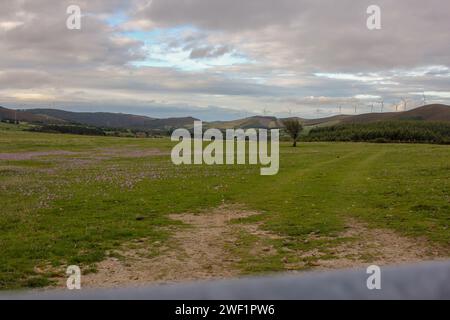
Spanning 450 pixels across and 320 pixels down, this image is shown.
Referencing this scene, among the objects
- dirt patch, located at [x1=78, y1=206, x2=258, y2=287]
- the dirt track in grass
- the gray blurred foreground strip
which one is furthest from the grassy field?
the gray blurred foreground strip

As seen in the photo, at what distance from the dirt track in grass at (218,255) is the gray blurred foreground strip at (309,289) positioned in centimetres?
873

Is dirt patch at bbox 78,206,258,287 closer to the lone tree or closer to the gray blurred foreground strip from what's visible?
the gray blurred foreground strip

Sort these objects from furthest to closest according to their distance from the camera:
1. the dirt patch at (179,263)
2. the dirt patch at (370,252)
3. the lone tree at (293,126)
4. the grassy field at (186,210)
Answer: the lone tree at (293,126), the grassy field at (186,210), the dirt patch at (370,252), the dirt patch at (179,263)

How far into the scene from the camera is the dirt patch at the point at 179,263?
10633mm

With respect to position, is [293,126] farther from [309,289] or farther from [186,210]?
[309,289]

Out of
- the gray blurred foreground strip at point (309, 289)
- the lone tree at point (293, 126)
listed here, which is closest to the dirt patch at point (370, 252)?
the gray blurred foreground strip at point (309, 289)

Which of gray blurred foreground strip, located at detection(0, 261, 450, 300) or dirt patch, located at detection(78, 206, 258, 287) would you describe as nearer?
gray blurred foreground strip, located at detection(0, 261, 450, 300)

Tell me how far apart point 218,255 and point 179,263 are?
131 centimetres

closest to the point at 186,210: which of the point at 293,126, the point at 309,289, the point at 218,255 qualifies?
the point at 218,255

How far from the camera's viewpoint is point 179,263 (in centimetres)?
1209

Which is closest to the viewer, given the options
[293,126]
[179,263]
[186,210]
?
[179,263]

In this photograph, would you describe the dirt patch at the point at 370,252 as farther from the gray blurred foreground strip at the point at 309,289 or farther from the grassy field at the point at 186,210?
the gray blurred foreground strip at the point at 309,289

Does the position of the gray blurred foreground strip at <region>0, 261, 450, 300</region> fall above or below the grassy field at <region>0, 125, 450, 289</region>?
above

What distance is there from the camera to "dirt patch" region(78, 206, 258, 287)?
34.9 feet
